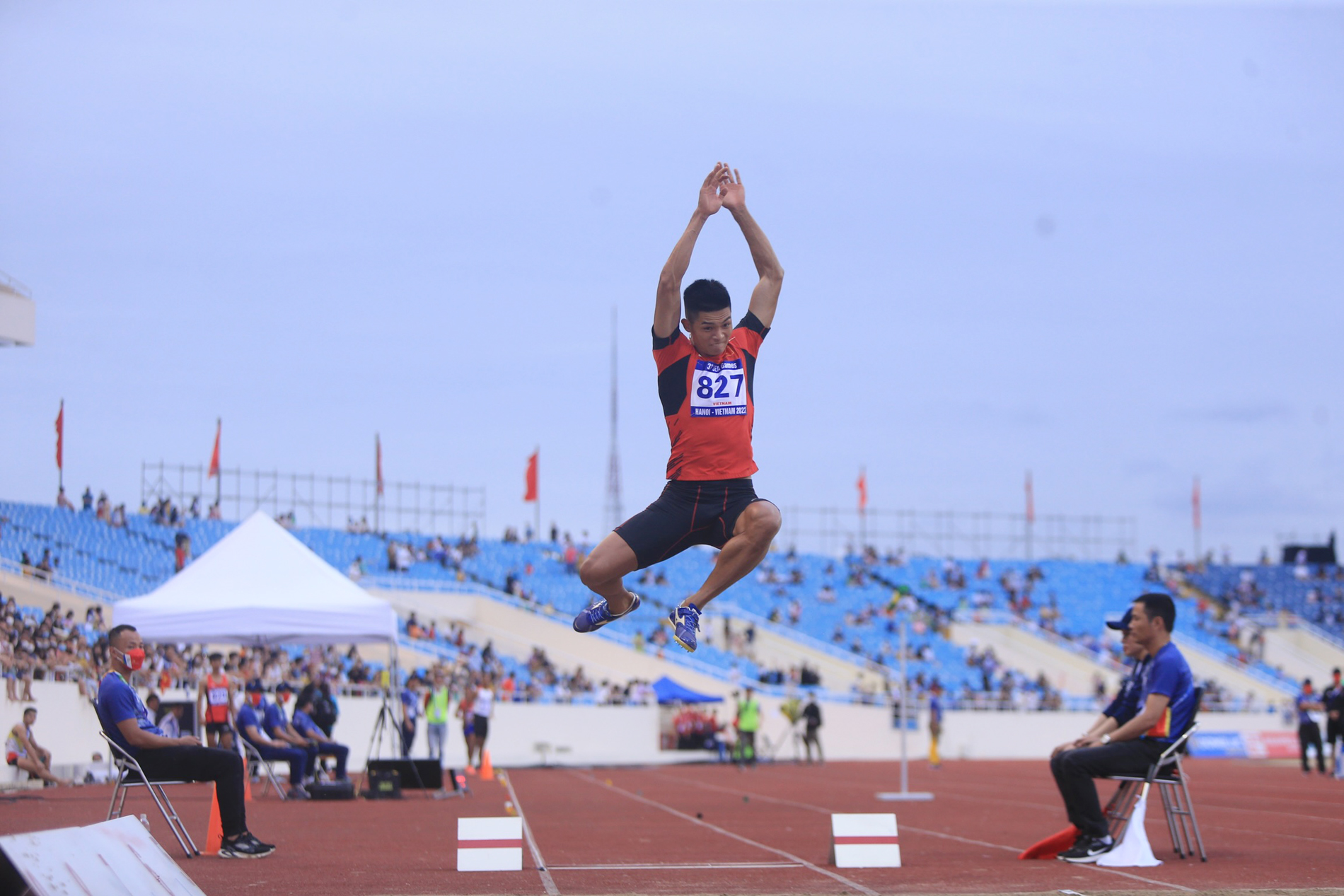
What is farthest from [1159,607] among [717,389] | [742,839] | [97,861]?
[97,861]

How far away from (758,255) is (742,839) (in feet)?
22.2

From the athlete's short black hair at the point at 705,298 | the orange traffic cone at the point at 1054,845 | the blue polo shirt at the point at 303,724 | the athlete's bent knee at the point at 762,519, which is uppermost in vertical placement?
the athlete's short black hair at the point at 705,298

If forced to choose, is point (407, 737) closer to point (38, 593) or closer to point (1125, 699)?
point (38, 593)

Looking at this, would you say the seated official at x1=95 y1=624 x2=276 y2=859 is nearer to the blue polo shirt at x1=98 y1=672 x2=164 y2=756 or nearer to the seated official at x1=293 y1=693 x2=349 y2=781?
the blue polo shirt at x1=98 y1=672 x2=164 y2=756

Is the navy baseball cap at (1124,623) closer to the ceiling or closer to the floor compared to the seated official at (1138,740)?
closer to the ceiling

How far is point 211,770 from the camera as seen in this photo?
9.63m

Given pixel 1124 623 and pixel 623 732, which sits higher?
pixel 1124 623

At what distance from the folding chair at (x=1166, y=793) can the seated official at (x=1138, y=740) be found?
6cm

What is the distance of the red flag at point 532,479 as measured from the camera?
158ft

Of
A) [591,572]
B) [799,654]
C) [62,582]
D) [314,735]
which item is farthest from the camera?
[799,654]

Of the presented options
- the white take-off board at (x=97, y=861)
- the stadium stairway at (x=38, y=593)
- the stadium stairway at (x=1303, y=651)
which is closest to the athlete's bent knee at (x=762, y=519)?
the white take-off board at (x=97, y=861)

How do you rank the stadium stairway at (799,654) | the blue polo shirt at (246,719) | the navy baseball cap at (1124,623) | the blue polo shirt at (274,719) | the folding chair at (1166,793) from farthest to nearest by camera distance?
the stadium stairway at (799,654) < the blue polo shirt at (274,719) < the blue polo shirt at (246,719) < the navy baseball cap at (1124,623) < the folding chair at (1166,793)

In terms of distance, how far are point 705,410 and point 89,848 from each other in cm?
337

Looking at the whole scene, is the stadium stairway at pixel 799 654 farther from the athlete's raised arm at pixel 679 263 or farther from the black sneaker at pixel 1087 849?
the athlete's raised arm at pixel 679 263
